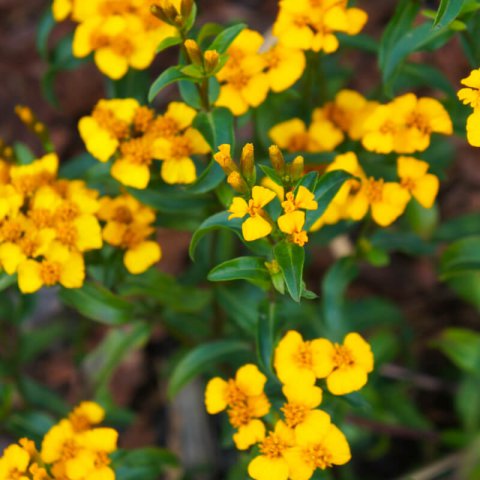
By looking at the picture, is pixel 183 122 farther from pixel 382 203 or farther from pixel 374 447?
pixel 374 447

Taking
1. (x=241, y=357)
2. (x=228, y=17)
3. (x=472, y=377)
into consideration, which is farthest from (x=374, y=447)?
(x=228, y=17)

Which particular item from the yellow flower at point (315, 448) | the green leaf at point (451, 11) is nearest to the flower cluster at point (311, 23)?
the green leaf at point (451, 11)

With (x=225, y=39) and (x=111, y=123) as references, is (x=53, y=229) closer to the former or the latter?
(x=111, y=123)

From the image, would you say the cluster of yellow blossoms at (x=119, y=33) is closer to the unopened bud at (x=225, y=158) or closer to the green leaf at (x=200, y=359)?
the unopened bud at (x=225, y=158)

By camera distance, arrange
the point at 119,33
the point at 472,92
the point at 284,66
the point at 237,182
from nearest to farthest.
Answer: the point at 237,182
the point at 472,92
the point at 284,66
the point at 119,33

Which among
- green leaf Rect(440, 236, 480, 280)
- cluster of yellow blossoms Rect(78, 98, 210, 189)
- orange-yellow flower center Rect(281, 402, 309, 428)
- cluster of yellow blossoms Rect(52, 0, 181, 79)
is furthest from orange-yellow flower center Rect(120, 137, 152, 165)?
green leaf Rect(440, 236, 480, 280)

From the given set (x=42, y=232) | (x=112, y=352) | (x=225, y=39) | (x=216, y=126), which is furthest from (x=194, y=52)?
(x=112, y=352)

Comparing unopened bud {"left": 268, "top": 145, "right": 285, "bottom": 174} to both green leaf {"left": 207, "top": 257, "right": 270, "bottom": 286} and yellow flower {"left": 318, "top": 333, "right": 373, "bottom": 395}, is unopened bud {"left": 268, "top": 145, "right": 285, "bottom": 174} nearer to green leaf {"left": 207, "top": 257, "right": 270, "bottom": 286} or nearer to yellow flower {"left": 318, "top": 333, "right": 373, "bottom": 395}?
green leaf {"left": 207, "top": 257, "right": 270, "bottom": 286}
